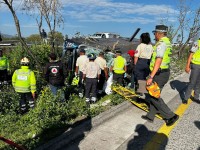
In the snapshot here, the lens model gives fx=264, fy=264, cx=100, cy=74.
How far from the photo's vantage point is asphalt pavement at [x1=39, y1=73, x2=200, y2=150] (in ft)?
13.9

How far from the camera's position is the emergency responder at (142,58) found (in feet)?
24.6

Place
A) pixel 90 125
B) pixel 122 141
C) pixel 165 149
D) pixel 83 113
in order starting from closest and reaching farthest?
pixel 165 149, pixel 122 141, pixel 90 125, pixel 83 113

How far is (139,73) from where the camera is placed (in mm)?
7773

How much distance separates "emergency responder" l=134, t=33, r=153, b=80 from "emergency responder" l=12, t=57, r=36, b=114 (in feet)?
9.80

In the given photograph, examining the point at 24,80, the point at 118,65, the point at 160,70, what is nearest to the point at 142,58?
the point at 118,65

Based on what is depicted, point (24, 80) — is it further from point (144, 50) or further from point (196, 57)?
point (196, 57)

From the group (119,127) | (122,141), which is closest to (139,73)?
(119,127)

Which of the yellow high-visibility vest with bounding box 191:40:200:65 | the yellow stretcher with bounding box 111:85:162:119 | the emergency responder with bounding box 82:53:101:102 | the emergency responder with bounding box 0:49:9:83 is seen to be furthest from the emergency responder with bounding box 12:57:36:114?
the emergency responder with bounding box 0:49:9:83

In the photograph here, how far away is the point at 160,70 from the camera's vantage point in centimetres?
531

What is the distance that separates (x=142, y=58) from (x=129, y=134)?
134 inches

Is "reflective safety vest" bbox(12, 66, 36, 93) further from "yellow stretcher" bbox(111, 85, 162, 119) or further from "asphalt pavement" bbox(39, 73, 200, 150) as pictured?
"asphalt pavement" bbox(39, 73, 200, 150)

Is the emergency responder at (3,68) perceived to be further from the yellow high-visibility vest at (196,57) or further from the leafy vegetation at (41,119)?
the yellow high-visibility vest at (196,57)

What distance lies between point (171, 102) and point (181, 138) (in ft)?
8.03

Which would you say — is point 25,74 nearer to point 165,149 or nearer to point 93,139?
point 93,139
